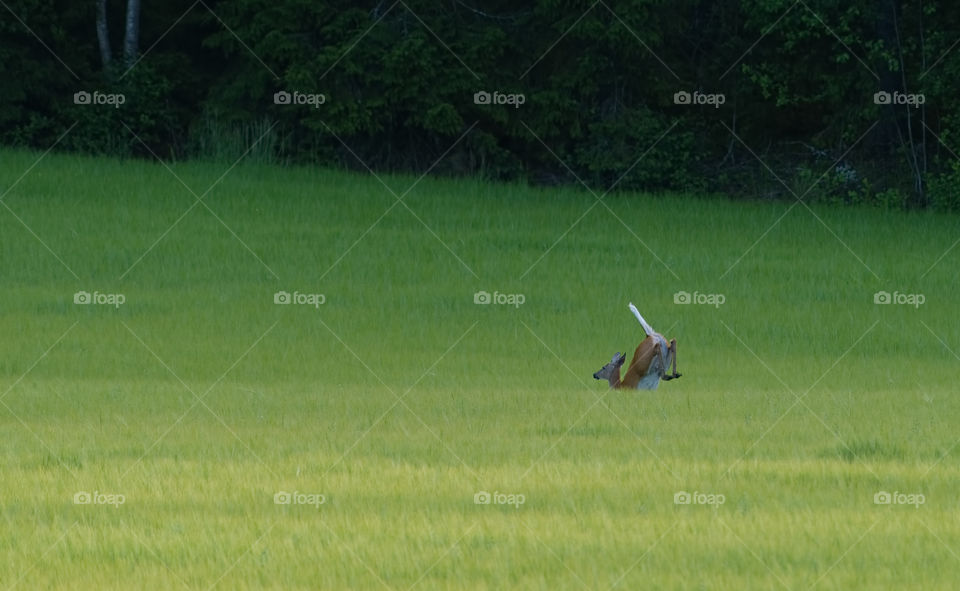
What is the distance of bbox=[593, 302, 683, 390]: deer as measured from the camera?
517 inches

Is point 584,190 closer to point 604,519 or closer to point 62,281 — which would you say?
point 62,281

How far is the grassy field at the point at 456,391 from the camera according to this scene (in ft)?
24.1

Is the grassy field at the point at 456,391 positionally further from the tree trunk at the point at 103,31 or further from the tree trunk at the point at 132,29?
the tree trunk at the point at 103,31

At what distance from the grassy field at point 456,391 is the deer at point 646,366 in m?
0.16

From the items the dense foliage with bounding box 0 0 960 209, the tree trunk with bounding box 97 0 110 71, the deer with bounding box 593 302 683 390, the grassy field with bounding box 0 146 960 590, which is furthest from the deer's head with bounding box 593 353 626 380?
the tree trunk with bounding box 97 0 110 71

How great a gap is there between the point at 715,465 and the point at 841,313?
1106 cm

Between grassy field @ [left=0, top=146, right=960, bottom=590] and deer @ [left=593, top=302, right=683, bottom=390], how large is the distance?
0.51 ft

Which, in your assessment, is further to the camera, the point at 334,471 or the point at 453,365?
the point at 453,365

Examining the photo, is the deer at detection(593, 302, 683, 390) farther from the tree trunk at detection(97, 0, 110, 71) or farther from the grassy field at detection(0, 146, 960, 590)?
the tree trunk at detection(97, 0, 110, 71)

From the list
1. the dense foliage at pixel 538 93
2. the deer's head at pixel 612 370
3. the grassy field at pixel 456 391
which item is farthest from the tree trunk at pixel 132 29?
the deer's head at pixel 612 370

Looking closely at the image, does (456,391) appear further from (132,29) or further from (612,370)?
(132,29)

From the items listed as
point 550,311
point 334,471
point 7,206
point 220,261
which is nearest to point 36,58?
point 7,206

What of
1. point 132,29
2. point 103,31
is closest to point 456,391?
point 132,29

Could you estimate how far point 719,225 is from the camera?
28219 mm
